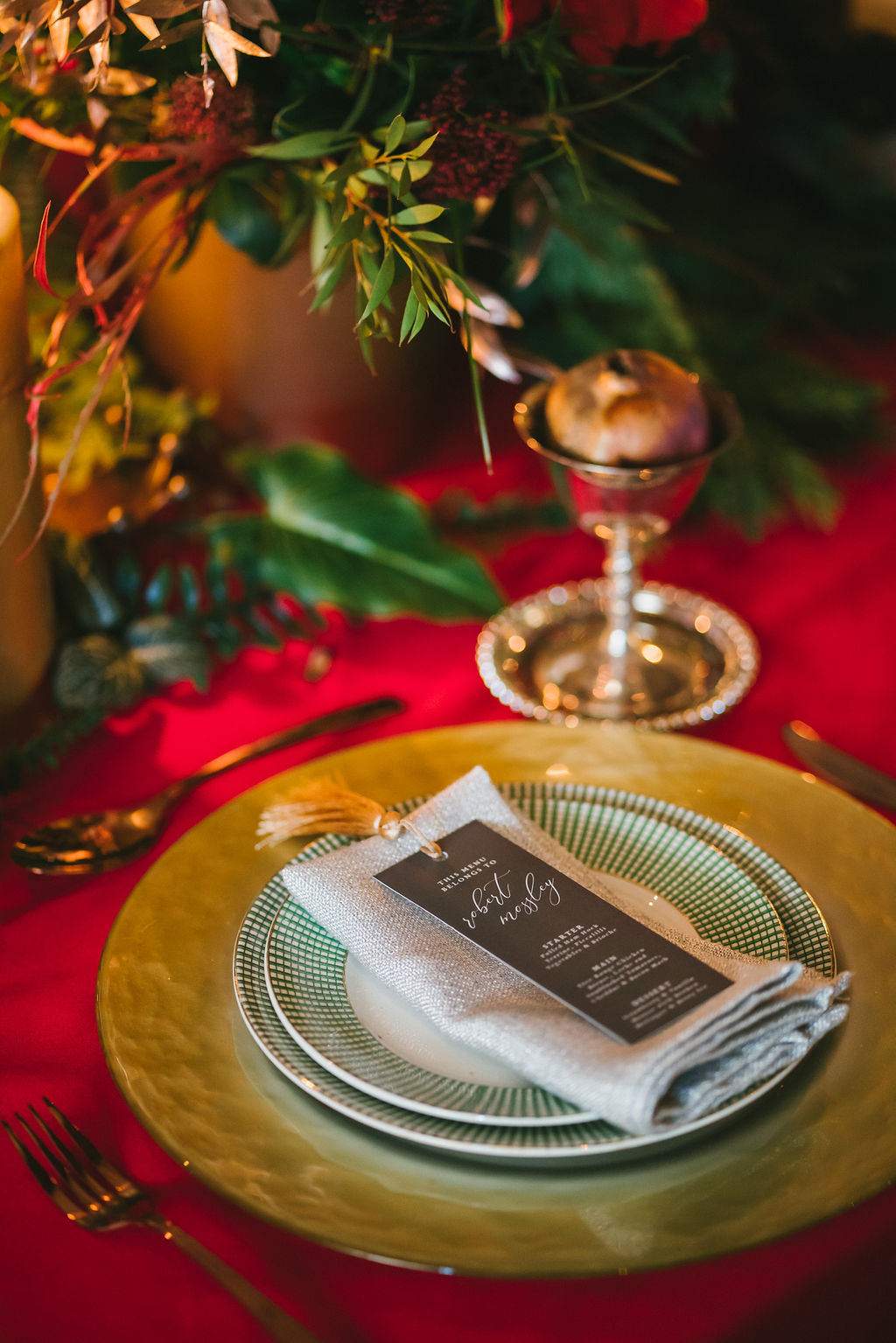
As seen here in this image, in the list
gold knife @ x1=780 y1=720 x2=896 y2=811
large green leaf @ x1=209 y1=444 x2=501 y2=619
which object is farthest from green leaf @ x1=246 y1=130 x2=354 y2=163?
gold knife @ x1=780 y1=720 x2=896 y2=811

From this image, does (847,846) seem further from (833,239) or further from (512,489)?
(833,239)

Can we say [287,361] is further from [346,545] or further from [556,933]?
[556,933]

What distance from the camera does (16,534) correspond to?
569 millimetres

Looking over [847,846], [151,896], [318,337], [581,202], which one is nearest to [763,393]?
[581,202]

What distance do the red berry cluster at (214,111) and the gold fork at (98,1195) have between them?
0.43 meters

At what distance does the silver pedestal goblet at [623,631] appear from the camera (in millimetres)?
604

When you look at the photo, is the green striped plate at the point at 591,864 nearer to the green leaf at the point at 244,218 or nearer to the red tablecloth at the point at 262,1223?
the red tablecloth at the point at 262,1223

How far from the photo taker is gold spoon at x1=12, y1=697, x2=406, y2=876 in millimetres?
524

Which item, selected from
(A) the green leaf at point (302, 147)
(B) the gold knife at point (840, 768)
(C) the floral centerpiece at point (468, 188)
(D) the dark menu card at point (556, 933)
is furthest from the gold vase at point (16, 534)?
(B) the gold knife at point (840, 768)

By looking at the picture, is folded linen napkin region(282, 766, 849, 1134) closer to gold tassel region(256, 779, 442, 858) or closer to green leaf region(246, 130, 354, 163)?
gold tassel region(256, 779, 442, 858)

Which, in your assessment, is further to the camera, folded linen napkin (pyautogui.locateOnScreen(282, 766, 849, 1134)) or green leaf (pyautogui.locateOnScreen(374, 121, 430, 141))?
green leaf (pyautogui.locateOnScreen(374, 121, 430, 141))

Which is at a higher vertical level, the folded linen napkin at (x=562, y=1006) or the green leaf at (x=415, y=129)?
the green leaf at (x=415, y=129)

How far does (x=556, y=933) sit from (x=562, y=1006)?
27 millimetres

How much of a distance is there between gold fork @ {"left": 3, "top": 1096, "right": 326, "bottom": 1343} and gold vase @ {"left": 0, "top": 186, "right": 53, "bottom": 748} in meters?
0.25
